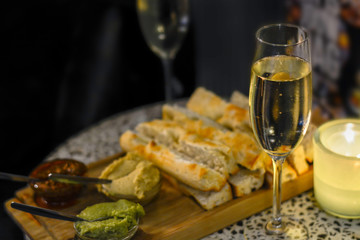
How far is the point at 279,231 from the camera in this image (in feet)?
4.87

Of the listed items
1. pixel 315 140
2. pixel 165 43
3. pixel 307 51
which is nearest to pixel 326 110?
pixel 165 43

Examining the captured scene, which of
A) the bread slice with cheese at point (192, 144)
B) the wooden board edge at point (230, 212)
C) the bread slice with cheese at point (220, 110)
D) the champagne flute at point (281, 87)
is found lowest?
the wooden board edge at point (230, 212)

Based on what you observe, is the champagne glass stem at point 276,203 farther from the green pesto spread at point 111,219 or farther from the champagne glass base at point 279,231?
the green pesto spread at point 111,219

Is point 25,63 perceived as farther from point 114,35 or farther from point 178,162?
point 178,162

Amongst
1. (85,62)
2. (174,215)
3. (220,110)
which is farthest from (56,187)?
(85,62)

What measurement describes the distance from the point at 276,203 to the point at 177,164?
310mm

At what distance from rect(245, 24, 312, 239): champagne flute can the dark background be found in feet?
5.11

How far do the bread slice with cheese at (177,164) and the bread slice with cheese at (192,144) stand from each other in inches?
1.2

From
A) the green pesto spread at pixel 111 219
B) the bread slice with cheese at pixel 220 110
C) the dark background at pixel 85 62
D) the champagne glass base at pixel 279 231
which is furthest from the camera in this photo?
the dark background at pixel 85 62

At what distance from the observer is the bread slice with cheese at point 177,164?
4.90 feet

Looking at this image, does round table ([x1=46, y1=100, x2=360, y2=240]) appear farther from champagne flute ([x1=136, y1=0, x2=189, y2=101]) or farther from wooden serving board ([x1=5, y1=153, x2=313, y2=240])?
champagne flute ([x1=136, y1=0, x2=189, y2=101])

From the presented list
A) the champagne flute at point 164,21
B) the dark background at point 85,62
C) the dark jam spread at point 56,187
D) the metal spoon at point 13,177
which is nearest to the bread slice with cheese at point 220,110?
the champagne flute at point 164,21

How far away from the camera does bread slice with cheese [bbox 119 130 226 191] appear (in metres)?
1.49

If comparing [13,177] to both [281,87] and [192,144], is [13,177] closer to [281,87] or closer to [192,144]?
[192,144]
